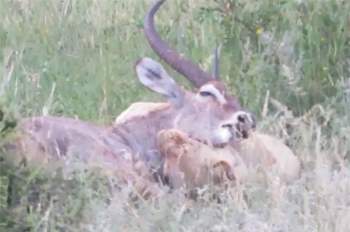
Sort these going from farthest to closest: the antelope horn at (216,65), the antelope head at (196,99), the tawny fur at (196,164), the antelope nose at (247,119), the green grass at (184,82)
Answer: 1. the antelope horn at (216,65)
2. the antelope head at (196,99)
3. the antelope nose at (247,119)
4. the tawny fur at (196,164)
5. the green grass at (184,82)

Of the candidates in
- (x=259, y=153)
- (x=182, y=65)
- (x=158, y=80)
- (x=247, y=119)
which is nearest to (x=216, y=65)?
(x=182, y=65)

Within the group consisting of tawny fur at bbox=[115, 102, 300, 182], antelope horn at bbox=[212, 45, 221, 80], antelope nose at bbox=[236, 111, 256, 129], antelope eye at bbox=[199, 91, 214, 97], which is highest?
antelope horn at bbox=[212, 45, 221, 80]

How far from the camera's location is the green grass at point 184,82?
24.5ft

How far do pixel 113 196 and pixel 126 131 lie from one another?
1.51 m

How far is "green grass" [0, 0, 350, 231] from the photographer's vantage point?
24.5ft

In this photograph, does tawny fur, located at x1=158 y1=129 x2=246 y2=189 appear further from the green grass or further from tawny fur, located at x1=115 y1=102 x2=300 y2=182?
the green grass

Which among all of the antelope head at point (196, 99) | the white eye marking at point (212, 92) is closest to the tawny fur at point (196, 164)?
the antelope head at point (196, 99)

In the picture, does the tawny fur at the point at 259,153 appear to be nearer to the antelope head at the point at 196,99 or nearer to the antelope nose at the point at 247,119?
the antelope nose at the point at 247,119

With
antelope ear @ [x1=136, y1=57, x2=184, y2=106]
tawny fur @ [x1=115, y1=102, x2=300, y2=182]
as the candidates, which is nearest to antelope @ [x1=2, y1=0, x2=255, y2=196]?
antelope ear @ [x1=136, y1=57, x2=184, y2=106]

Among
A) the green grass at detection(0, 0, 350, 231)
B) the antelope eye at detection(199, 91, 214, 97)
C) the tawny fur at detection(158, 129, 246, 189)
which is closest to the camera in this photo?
the green grass at detection(0, 0, 350, 231)

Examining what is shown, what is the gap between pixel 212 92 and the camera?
9.37 meters

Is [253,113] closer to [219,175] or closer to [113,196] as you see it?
[219,175]

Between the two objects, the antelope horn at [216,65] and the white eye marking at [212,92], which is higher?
the antelope horn at [216,65]

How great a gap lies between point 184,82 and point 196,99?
103cm
